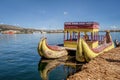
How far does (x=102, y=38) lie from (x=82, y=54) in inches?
597

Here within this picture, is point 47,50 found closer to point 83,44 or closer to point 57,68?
point 57,68

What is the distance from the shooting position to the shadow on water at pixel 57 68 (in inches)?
627

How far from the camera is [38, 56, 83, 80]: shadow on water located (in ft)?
52.3

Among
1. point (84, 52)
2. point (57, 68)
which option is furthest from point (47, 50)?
point (84, 52)

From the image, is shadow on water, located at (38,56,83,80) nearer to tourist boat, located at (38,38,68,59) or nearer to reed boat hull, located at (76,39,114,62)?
tourist boat, located at (38,38,68,59)

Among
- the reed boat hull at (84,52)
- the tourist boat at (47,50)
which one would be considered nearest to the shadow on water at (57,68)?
the tourist boat at (47,50)

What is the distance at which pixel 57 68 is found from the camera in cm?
1889

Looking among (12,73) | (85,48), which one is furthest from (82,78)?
(12,73)

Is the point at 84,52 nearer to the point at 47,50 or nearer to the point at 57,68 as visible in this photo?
the point at 57,68

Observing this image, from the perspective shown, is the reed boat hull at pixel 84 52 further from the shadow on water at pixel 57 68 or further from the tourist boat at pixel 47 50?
the tourist boat at pixel 47 50

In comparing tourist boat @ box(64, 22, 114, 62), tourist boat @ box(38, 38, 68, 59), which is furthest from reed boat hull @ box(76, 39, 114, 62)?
tourist boat @ box(38, 38, 68, 59)

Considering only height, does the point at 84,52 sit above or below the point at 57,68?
above

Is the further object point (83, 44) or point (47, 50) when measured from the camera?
point (47, 50)

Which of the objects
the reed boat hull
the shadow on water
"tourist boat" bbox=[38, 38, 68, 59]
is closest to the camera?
the shadow on water
